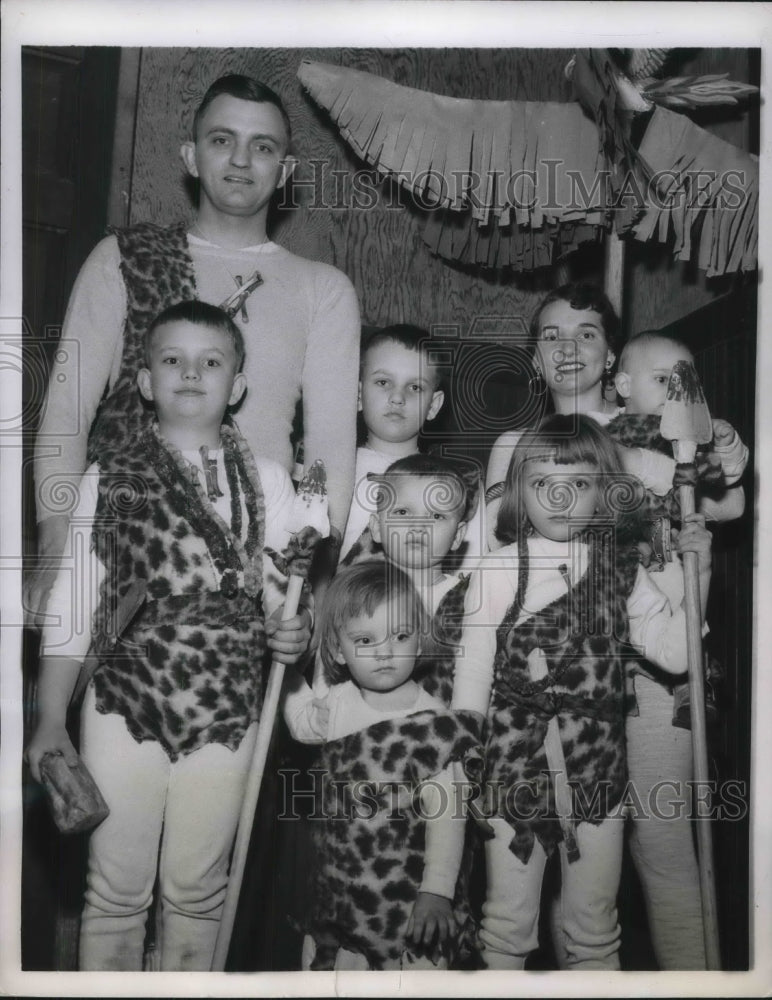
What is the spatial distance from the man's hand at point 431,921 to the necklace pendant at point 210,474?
79 cm

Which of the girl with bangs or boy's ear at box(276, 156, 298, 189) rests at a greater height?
boy's ear at box(276, 156, 298, 189)

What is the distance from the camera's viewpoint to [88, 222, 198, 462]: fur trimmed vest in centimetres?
195

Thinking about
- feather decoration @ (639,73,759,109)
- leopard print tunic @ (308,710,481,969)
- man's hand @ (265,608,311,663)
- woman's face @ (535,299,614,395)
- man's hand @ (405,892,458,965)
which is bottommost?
man's hand @ (405,892,458,965)

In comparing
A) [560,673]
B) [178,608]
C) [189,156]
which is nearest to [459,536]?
[560,673]

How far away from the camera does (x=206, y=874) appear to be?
1911mm

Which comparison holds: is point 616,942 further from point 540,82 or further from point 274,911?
point 540,82

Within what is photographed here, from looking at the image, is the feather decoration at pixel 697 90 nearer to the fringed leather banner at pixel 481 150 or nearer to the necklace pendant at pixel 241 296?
the fringed leather banner at pixel 481 150

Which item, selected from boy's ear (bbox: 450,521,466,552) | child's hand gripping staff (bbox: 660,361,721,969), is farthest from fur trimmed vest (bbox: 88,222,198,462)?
child's hand gripping staff (bbox: 660,361,721,969)

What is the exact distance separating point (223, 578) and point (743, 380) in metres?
1.03

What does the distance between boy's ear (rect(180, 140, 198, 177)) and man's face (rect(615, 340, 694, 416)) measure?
2.84 ft

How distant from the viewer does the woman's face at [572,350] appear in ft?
6.58

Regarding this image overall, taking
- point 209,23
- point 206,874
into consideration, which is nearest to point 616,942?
point 206,874

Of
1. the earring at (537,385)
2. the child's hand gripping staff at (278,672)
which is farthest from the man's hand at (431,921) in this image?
the earring at (537,385)

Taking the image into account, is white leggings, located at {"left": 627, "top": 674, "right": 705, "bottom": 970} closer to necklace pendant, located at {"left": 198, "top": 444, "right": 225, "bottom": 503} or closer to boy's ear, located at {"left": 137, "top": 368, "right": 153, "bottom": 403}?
necklace pendant, located at {"left": 198, "top": 444, "right": 225, "bottom": 503}
